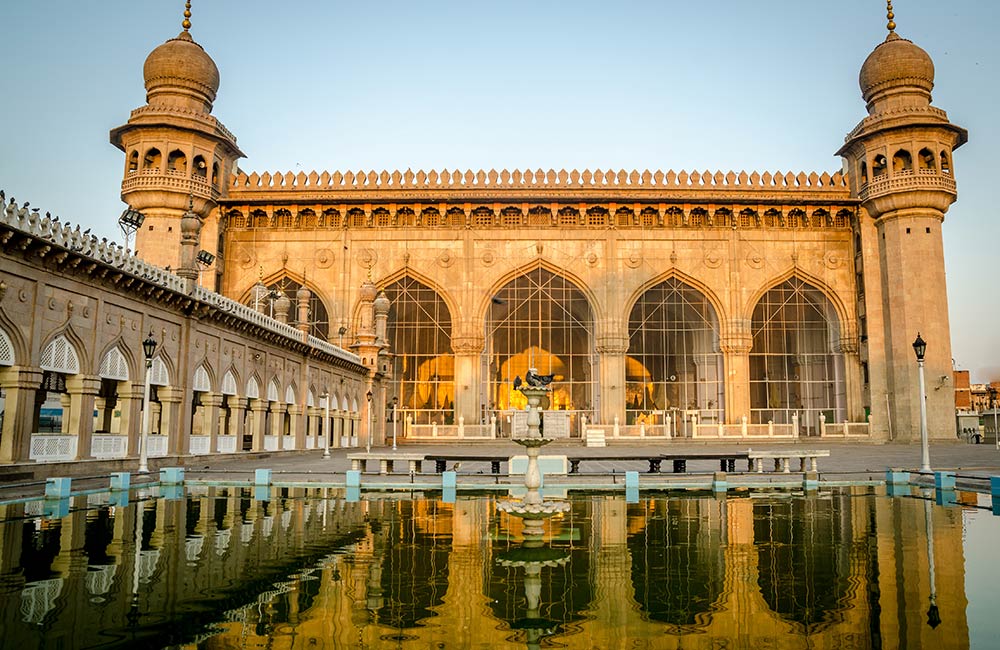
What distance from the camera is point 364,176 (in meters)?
33.2

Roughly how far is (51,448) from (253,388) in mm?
7857

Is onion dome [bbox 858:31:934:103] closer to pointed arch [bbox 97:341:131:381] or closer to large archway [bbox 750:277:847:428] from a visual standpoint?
large archway [bbox 750:277:847:428]

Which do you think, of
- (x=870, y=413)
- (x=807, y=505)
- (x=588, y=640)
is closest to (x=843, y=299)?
(x=870, y=413)

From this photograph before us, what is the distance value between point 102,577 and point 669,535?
470 cm

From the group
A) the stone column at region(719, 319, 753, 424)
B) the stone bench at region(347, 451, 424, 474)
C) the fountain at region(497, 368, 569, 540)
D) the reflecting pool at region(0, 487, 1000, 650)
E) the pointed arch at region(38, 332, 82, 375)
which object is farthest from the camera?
the stone column at region(719, 319, 753, 424)

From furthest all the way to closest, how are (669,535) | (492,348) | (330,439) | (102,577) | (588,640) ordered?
1. (492,348)
2. (330,439)
3. (669,535)
4. (102,577)
5. (588,640)

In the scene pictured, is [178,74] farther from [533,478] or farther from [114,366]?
[533,478]

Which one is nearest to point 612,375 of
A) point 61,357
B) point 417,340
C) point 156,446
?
point 417,340

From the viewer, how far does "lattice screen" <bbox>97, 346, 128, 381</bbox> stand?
13.8 m

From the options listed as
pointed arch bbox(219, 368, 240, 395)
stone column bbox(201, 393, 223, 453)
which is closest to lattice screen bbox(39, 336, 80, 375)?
stone column bbox(201, 393, 223, 453)

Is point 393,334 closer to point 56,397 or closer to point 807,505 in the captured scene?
point 56,397

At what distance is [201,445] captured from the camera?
17.4 meters

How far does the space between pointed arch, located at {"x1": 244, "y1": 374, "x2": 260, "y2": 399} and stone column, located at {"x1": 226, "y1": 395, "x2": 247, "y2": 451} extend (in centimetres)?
36

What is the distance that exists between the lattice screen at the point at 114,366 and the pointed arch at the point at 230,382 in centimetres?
383
